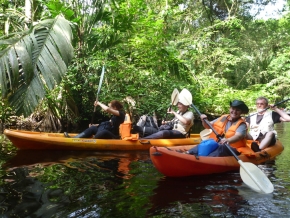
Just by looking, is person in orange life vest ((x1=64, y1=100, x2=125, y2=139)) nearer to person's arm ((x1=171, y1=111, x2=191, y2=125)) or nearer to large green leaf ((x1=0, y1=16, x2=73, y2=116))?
person's arm ((x1=171, y1=111, x2=191, y2=125))

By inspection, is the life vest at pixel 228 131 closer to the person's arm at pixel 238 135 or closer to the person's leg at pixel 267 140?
the person's arm at pixel 238 135

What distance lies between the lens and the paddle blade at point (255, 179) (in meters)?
3.69

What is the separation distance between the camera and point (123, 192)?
11.5ft

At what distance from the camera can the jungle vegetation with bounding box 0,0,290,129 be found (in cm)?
371

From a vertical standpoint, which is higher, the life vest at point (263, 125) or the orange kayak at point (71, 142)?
the life vest at point (263, 125)

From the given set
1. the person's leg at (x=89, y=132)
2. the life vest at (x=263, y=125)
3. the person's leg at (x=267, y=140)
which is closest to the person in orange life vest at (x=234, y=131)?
the person's leg at (x=267, y=140)

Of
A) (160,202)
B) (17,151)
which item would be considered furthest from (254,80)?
(160,202)

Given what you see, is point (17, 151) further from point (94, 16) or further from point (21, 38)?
point (94, 16)

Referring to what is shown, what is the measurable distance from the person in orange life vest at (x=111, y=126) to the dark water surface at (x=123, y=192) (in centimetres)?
124

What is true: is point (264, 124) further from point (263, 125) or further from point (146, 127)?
point (146, 127)

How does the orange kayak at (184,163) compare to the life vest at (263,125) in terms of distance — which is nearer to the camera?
the orange kayak at (184,163)

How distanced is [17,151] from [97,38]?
16.2 ft

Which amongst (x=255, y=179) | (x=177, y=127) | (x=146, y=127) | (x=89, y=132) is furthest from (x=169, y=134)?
(x=255, y=179)

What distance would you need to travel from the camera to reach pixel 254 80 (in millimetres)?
19469
